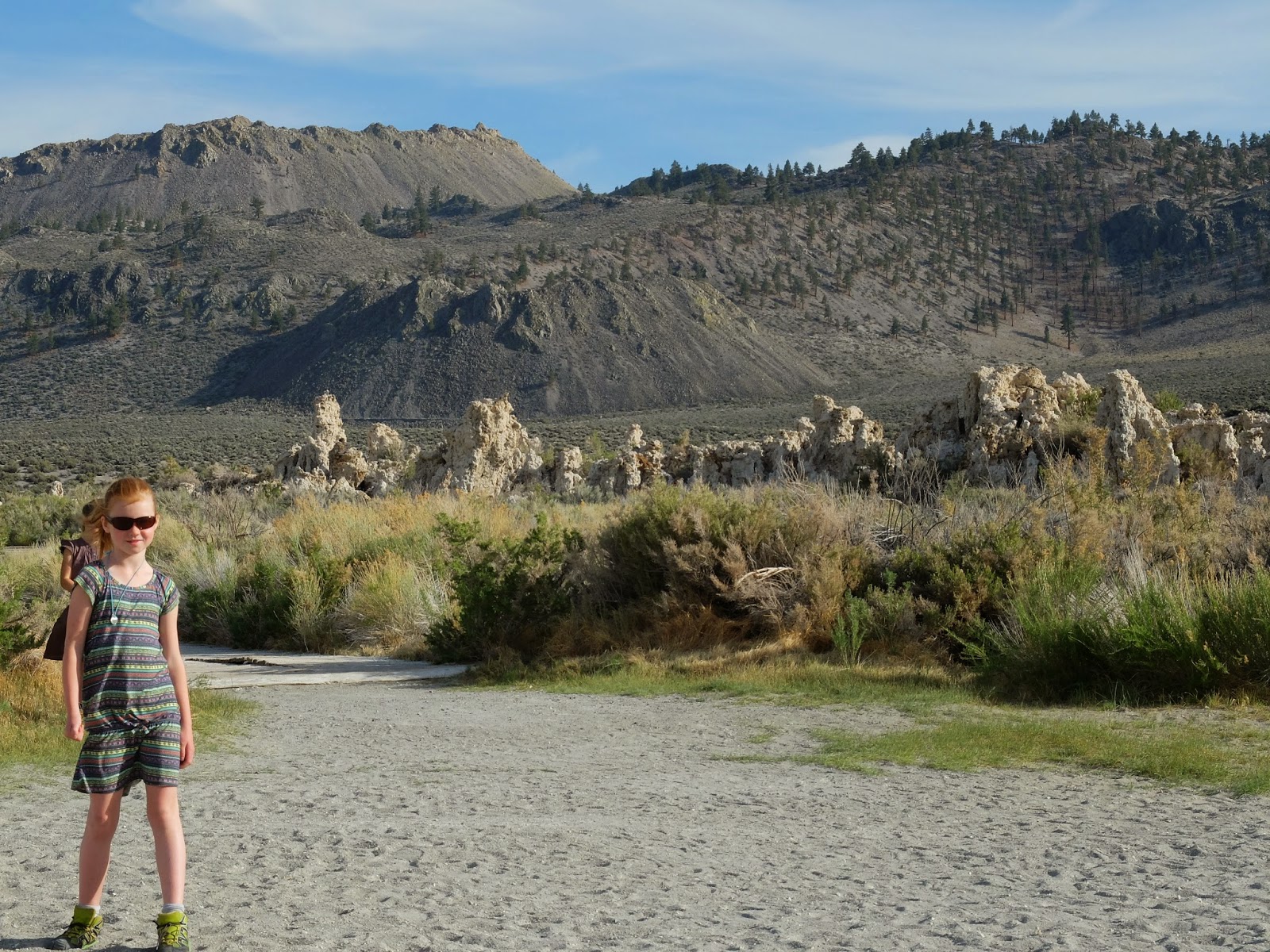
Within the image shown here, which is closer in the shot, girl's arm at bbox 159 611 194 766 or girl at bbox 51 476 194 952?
girl at bbox 51 476 194 952

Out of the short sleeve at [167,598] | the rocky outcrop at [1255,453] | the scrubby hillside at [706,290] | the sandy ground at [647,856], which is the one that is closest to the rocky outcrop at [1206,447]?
the rocky outcrop at [1255,453]

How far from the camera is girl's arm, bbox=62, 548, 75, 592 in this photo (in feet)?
16.0

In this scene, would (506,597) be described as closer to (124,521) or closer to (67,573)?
(67,573)

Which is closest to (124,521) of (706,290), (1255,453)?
(1255,453)

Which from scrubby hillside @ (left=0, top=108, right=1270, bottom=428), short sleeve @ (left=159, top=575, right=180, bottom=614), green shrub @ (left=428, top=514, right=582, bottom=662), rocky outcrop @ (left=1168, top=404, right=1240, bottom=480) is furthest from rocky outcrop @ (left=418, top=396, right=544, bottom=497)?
scrubby hillside @ (left=0, top=108, right=1270, bottom=428)

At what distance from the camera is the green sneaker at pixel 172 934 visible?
13.9 ft

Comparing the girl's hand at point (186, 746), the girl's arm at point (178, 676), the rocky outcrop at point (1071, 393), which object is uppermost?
the rocky outcrop at point (1071, 393)

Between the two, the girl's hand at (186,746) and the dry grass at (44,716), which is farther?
the dry grass at (44,716)

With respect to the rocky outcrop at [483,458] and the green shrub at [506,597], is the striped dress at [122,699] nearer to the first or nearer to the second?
the green shrub at [506,597]

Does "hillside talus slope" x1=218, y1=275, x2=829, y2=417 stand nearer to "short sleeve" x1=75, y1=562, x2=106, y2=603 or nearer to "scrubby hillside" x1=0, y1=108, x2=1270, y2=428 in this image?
"scrubby hillside" x1=0, y1=108, x2=1270, y2=428

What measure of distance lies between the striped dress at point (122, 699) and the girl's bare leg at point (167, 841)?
0.05 m

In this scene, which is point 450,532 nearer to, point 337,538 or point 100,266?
point 337,538

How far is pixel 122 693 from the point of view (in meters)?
4.57

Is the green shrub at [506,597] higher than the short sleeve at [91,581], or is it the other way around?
the short sleeve at [91,581]
